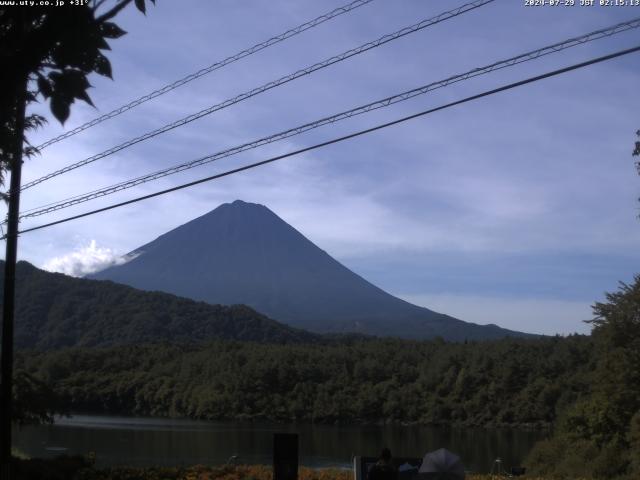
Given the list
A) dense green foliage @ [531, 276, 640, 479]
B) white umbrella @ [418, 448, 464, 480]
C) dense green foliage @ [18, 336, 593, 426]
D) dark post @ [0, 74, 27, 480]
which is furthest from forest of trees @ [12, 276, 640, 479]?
dark post @ [0, 74, 27, 480]

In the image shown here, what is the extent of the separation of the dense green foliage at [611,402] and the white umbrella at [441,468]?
1635 centimetres

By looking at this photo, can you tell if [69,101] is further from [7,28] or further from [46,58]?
[7,28]

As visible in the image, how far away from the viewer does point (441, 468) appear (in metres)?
12.3

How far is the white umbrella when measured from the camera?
485 inches

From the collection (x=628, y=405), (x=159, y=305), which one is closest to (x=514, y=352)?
(x=628, y=405)

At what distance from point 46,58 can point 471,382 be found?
266ft

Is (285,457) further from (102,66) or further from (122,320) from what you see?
(122,320)

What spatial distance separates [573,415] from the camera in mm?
31172

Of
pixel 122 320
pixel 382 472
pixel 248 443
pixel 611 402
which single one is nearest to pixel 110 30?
pixel 382 472

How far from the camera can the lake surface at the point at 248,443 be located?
1494 inches

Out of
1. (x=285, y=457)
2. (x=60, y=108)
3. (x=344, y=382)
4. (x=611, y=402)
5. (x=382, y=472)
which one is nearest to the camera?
(x=60, y=108)

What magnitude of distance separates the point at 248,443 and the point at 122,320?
12128cm

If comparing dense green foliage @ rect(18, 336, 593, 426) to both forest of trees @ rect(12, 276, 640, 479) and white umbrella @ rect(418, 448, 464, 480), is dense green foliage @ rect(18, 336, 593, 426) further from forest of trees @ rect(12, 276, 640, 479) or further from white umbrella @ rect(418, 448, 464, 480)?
white umbrella @ rect(418, 448, 464, 480)

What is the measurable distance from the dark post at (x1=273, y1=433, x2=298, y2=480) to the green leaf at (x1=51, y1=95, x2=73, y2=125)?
695cm
